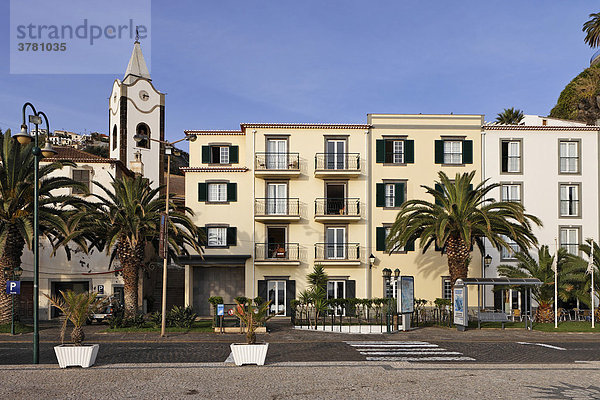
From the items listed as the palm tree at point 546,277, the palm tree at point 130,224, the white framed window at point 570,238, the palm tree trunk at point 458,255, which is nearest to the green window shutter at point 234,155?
the palm tree at point 130,224

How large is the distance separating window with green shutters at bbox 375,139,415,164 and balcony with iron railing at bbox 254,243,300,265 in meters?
7.86

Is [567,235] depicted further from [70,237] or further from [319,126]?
[70,237]

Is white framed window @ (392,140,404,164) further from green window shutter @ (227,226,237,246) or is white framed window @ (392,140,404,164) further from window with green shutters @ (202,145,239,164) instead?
green window shutter @ (227,226,237,246)

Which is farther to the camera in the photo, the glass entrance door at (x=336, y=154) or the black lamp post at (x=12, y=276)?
the glass entrance door at (x=336, y=154)

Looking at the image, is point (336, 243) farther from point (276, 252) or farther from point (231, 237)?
point (231, 237)

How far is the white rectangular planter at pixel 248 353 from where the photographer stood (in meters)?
16.4

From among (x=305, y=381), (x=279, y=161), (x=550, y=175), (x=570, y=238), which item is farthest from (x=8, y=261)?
(x=570, y=238)

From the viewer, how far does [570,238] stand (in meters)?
38.8

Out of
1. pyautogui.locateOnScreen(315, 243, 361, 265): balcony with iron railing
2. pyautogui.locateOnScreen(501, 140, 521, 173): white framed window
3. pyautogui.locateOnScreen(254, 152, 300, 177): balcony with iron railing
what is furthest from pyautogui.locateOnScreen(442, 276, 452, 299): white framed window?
pyautogui.locateOnScreen(254, 152, 300, 177): balcony with iron railing

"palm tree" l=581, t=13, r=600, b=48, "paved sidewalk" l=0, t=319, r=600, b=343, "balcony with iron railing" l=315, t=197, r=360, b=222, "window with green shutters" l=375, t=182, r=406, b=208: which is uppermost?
"palm tree" l=581, t=13, r=600, b=48

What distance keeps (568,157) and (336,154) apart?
15175 mm

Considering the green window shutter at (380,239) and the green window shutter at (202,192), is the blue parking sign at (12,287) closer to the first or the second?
the green window shutter at (202,192)

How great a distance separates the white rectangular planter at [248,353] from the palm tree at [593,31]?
55.9 metres

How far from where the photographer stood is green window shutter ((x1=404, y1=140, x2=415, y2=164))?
38.6 m
